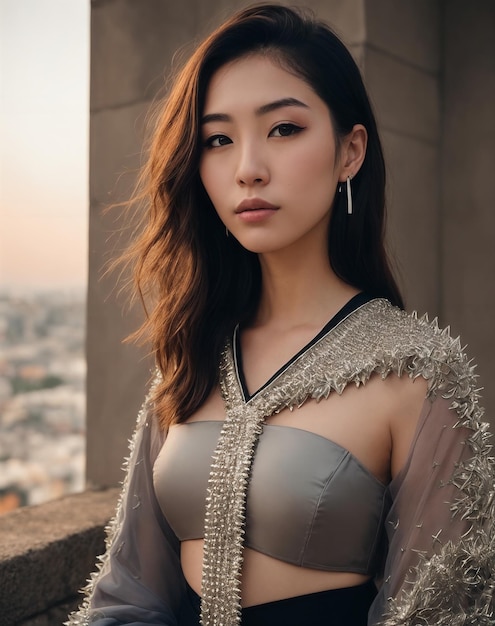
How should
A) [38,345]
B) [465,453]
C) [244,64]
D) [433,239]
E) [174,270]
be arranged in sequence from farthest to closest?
[38,345] < [433,239] < [174,270] < [244,64] < [465,453]

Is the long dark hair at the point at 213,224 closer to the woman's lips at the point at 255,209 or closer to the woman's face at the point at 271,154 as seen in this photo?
the woman's face at the point at 271,154

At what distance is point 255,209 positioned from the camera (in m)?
1.36

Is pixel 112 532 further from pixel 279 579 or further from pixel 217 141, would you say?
pixel 217 141

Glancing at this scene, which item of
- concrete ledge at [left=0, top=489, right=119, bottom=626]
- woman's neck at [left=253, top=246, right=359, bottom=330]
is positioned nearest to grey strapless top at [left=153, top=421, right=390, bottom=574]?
woman's neck at [left=253, top=246, right=359, bottom=330]

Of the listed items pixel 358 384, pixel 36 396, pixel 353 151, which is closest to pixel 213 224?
pixel 353 151

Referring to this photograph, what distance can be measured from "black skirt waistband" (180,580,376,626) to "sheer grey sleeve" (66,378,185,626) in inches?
9.4

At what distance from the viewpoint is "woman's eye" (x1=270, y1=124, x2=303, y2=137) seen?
1348 mm

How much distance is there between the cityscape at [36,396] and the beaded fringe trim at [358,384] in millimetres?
1087

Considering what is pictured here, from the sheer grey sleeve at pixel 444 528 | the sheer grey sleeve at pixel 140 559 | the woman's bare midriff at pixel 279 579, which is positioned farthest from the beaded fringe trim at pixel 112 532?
the sheer grey sleeve at pixel 444 528

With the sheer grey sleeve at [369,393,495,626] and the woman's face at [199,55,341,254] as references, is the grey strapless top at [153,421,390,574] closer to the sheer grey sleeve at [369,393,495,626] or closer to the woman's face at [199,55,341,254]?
the sheer grey sleeve at [369,393,495,626]

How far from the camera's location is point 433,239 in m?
2.26

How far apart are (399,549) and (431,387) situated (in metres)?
0.26

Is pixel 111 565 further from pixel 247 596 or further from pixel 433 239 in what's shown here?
pixel 433 239

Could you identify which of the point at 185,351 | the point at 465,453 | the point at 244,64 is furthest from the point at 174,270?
the point at 465,453
